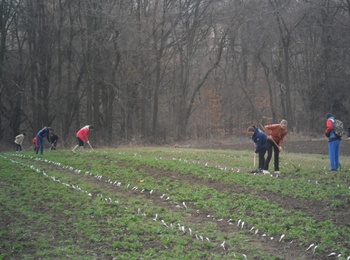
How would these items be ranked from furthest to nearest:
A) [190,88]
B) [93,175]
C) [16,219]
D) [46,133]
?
[190,88] → [46,133] → [93,175] → [16,219]

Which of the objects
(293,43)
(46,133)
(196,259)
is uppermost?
(293,43)

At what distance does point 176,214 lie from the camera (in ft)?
35.2

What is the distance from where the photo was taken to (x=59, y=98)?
4134 cm

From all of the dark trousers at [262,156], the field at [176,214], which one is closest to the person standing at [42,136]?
the field at [176,214]

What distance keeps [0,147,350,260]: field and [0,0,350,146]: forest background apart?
2090cm

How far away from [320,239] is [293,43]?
42.2 m

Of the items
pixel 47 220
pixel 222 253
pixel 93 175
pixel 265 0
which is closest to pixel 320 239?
pixel 222 253

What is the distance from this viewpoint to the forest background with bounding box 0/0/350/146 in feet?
129

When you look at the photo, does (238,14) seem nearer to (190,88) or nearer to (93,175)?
(190,88)

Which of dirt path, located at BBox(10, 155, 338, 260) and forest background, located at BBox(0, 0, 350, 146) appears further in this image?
forest background, located at BBox(0, 0, 350, 146)

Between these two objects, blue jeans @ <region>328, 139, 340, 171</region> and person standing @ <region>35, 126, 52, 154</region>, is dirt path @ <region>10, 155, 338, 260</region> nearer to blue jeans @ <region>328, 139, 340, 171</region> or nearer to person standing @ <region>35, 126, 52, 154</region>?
blue jeans @ <region>328, 139, 340, 171</region>

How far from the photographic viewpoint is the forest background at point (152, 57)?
1553 inches

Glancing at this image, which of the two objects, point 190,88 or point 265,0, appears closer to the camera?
point 265,0

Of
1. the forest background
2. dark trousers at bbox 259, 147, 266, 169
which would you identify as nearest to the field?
dark trousers at bbox 259, 147, 266, 169
